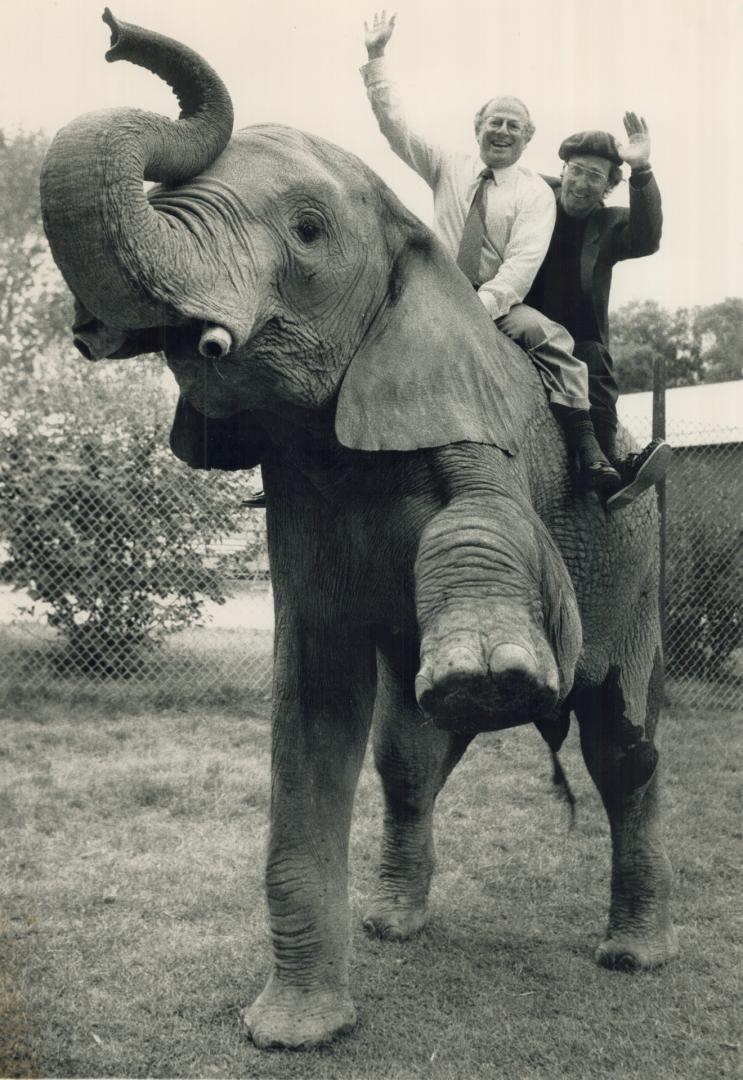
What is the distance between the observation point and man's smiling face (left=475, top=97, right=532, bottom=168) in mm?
3113

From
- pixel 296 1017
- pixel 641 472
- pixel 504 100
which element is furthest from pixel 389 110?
pixel 296 1017

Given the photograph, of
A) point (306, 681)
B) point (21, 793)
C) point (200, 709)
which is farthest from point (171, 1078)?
point (200, 709)

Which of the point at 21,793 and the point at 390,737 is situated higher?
the point at 390,737

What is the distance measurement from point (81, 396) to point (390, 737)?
5042 mm

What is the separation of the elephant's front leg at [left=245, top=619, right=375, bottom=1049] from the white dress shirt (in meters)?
1.00

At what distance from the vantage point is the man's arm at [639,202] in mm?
3090

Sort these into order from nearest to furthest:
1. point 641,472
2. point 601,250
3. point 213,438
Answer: point 213,438, point 641,472, point 601,250

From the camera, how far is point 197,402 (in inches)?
96.5

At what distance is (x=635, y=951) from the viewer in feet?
12.4

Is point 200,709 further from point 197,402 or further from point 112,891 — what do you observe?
point 197,402

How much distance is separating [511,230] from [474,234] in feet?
0.32

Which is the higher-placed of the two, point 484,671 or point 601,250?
point 601,250

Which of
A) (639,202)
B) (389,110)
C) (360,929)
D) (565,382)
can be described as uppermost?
(389,110)

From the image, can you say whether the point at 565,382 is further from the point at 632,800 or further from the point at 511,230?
the point at 632,800
